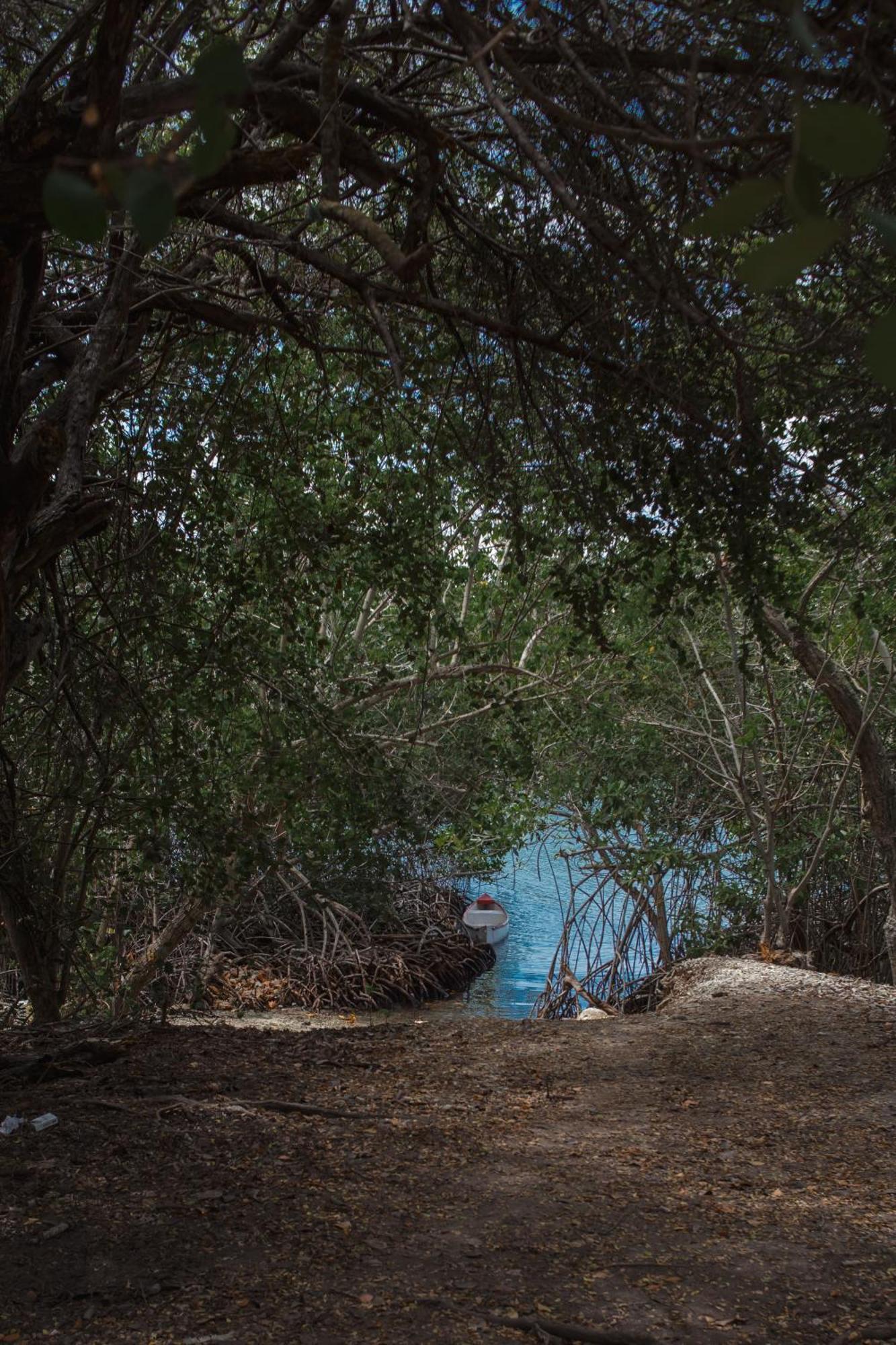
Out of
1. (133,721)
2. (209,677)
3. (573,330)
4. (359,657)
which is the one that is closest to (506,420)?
(573,330)

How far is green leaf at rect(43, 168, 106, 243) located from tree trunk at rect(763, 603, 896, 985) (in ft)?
19.5

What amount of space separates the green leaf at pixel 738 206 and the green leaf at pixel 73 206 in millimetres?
401

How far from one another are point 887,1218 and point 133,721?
124 inches

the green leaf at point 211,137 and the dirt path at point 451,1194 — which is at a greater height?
the green leaf at point 211,137

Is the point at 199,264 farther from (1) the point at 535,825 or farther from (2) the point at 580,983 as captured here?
(2) the point at 580,983

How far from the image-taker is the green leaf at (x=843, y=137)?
29.4 inches

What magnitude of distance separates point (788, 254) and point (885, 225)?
87 mm

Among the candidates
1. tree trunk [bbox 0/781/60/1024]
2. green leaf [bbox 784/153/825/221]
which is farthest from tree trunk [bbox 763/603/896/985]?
green leaf [bbox 784/153/825/221]

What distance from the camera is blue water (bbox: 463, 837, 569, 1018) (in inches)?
479

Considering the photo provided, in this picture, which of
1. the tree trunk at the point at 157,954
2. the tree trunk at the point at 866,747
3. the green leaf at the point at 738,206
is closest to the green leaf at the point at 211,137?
the green leaf at the point at 738,206

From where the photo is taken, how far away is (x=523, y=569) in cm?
651

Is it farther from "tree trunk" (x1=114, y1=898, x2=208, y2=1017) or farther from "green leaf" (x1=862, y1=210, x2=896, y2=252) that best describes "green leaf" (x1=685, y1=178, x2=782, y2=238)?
"tree trunk" (x1=114, y1=898, x2=208, y2=1017)

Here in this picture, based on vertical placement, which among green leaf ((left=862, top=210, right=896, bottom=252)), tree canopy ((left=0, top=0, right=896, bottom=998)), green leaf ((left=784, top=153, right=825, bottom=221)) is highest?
tree canopy ((left=0, top=0, right=896, bottom=998))

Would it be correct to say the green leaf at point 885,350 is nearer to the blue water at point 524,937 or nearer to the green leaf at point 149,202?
the green leaf at point 149,202
